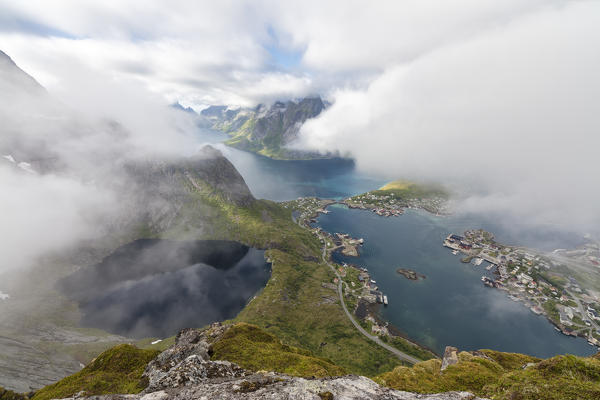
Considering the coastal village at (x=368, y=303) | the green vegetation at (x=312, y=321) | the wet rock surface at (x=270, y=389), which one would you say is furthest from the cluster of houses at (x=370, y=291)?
the wet rock surface at (x=270, y=389)

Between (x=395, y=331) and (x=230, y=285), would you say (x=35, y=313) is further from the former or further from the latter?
(x=395, y=331)

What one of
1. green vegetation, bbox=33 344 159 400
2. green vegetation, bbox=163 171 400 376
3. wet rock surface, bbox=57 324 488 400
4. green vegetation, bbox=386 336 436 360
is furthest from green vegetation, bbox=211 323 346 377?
green vegetation, bbox=386 336 436 360

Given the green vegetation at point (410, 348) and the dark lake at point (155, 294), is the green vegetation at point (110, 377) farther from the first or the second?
the green vegetation at point (410, 348)

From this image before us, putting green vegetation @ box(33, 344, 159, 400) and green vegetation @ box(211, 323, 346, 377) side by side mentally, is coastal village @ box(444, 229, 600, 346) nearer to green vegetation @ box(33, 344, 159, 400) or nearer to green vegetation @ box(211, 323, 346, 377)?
green vegetation @ box(211, 323, 346, 377)

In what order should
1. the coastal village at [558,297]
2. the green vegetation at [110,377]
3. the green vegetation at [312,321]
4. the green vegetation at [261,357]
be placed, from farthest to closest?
the coastal village at [558,297], the green vegetation at [312,321], the green vegetation at [261,357], the green vegetation at [110,377]

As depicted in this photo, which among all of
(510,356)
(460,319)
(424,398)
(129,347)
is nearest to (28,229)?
(129,347)

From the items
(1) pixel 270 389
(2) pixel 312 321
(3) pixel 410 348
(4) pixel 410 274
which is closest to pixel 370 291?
(4) pixel 410 274
